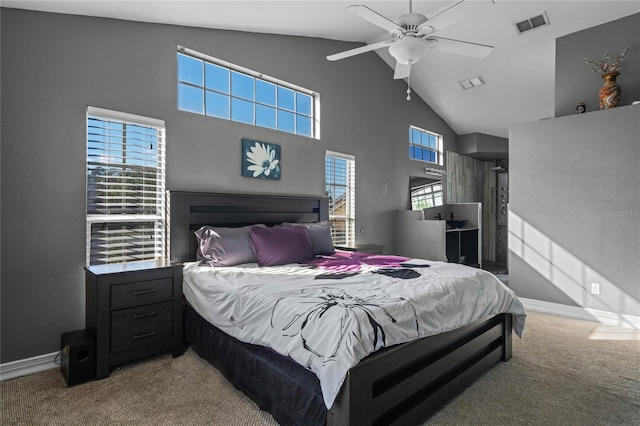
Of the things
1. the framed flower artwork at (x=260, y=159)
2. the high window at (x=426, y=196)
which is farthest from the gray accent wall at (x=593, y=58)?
the framed flower artwork at (x=260, y=159)

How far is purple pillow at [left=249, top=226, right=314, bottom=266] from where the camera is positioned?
3.16 m

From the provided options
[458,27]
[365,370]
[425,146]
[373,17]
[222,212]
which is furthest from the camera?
[425,146]

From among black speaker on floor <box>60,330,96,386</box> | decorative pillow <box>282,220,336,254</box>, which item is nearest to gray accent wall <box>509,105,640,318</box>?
decorative pillow <box>282,220,336,254</box>

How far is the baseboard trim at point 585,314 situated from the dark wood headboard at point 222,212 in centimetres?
290

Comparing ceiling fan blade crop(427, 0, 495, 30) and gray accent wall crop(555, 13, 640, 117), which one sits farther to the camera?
gray accent wall crop(555, 13, 640, 117)

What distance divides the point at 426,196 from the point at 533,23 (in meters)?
3.18

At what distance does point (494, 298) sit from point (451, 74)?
4.17m

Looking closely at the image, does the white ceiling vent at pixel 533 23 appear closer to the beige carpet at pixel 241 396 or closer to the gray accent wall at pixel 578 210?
the gray accent wall at pixel 578 210

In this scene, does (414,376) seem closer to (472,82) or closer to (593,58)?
(593,58)

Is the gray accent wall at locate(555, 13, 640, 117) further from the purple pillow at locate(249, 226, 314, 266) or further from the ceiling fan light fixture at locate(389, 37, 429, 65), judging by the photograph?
the purple pillow at locate(249, 226, 314, 266)

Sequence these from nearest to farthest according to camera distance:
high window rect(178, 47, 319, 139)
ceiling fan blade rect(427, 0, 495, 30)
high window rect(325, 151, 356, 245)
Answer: ceiling fan blade rect(427, 0, 495, 30) < high window rect(178, 47, 319, 139) < high window rect(325, 151, 356, 245)

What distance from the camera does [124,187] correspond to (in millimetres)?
3061

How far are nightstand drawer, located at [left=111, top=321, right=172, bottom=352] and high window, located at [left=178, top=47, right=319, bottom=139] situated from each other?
205cm

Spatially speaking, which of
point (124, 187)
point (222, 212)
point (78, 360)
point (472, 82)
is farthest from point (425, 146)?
point (78, 360)
